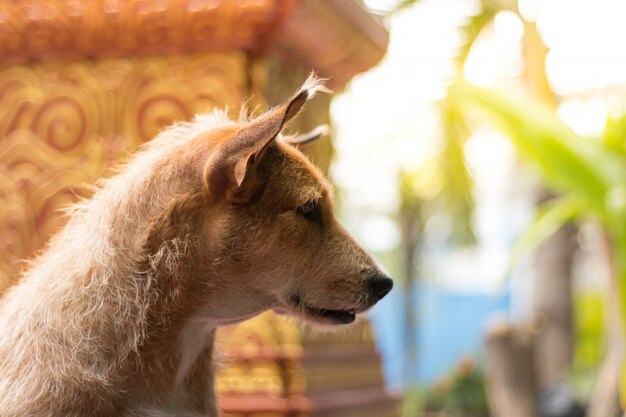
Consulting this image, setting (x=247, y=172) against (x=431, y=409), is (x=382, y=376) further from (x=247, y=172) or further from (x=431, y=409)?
(x=431, y=409)

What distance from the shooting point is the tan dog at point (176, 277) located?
1.31m

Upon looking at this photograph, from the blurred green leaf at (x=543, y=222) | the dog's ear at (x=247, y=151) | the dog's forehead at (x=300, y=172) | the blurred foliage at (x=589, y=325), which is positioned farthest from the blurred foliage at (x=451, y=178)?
the dog's ear at (x=247, y=151)

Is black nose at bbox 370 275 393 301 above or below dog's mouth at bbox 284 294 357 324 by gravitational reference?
above

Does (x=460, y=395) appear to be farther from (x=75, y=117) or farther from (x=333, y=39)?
(x=75, y=117)

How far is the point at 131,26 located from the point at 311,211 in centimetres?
109

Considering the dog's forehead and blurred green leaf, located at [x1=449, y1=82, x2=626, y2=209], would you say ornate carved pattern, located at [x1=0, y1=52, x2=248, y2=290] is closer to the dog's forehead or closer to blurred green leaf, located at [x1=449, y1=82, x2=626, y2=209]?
the dog's forehead

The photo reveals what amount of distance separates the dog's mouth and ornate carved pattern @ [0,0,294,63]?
1.03 m

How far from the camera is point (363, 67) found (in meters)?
2.67

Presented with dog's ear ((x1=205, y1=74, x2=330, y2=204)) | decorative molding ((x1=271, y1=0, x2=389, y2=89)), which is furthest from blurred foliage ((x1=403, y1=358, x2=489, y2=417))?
dog's ear ((x1=205, y1=74, x2=330, y2=204))

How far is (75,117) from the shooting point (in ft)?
7.97

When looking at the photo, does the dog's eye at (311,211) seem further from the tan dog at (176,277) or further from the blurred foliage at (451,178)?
the blurred foliage at (451,178)

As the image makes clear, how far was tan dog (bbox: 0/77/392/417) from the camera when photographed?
51.5 inches

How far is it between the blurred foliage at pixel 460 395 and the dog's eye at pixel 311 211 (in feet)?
25.6

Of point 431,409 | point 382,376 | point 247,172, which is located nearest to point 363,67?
point 382,376
